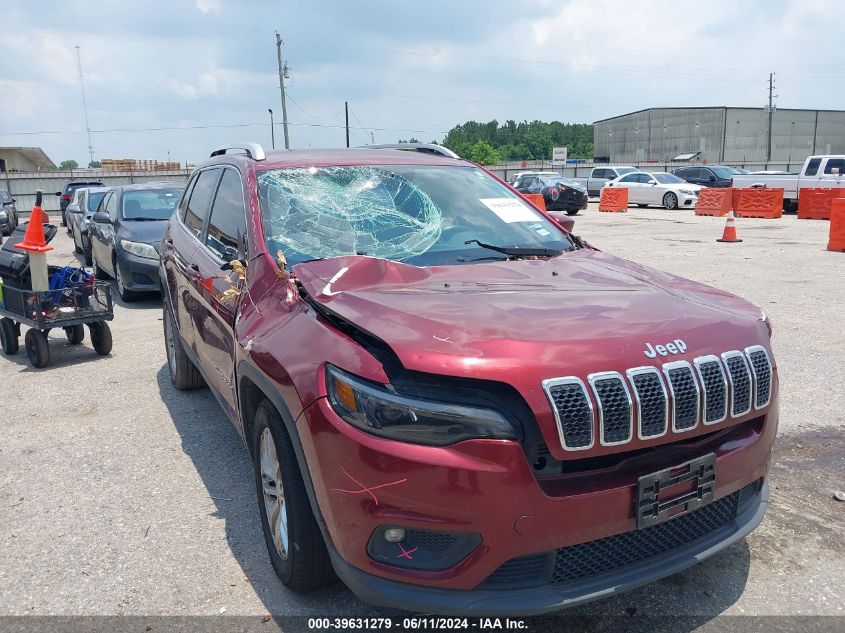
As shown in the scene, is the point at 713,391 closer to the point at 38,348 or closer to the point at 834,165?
the point at 38,348

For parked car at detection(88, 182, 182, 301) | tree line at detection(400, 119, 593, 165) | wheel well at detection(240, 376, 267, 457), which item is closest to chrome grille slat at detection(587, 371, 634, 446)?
wheel well at detection(240, 376, 267, 457)

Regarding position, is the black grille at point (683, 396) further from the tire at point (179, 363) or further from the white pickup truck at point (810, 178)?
the white pickup truck at point (810, 178)

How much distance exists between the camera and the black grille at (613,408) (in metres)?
2.23

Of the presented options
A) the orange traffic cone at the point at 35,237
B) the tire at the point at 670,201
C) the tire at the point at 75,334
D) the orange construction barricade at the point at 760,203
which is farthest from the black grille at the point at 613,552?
the tire at the point at 670,201

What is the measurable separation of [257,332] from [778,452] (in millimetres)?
3223

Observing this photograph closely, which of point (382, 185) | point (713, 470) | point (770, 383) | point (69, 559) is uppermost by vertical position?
point (382, 185)

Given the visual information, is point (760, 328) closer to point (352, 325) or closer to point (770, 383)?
point (770, 383)

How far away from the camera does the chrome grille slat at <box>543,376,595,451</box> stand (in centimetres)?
220

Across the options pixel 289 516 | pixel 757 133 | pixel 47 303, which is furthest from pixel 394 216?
pixel 757 133

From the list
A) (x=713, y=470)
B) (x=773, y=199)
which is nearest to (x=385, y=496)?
(x=713, y=470)

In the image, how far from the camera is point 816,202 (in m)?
20.9

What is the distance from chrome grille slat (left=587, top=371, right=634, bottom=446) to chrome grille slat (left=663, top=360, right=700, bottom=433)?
0.18 metres

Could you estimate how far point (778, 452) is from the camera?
4.24 m

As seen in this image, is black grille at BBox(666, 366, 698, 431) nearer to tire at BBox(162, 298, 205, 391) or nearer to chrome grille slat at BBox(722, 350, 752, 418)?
chrome grille slat at BBox(722, 350, 752, 418)
